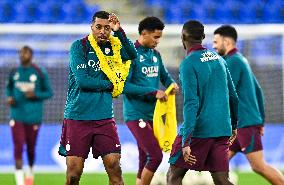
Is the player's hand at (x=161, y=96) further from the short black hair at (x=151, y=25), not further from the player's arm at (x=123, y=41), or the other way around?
the player's arm at (x=123, y=41)

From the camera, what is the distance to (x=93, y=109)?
24.2ft

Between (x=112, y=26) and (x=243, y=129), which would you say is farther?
(x=243, y=129)

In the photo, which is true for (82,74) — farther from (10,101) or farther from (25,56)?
(25,56)

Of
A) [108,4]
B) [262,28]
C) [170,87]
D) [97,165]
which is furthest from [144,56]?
[108,4]

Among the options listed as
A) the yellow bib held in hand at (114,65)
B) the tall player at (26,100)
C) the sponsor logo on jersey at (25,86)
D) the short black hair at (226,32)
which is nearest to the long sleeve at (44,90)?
the tall player at (26,100)

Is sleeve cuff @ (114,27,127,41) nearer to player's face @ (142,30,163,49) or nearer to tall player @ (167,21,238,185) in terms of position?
tall player @ (167,21,238,185)

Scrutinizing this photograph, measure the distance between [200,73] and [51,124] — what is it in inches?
312

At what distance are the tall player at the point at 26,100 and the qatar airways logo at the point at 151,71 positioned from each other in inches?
134

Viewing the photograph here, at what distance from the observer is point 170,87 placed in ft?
30.3

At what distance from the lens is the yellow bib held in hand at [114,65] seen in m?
7.36

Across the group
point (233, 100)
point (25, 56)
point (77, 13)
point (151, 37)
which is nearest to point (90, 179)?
point (25, 56)

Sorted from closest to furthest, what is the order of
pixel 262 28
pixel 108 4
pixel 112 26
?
pixel 112 26 → pixel 262 28 → pixel 108 4

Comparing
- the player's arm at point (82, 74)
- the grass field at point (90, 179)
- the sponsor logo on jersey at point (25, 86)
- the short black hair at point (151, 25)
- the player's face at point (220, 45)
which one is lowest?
the grass field at point (90, 179)

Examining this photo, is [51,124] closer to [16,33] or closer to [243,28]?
[16,33]
